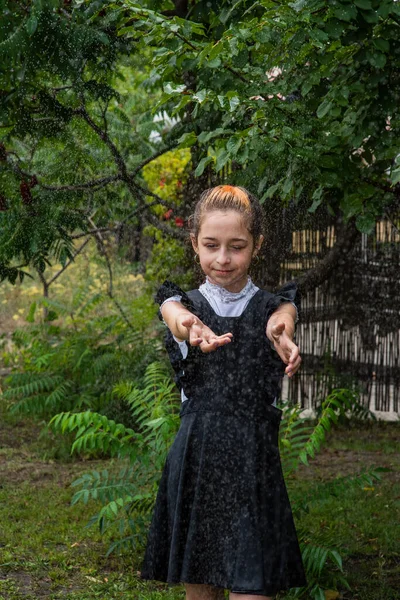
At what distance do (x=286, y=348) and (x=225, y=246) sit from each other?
0.48 m

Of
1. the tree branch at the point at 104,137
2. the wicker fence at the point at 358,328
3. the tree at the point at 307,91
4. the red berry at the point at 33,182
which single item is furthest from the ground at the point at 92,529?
the tree branch at the point at 104,137

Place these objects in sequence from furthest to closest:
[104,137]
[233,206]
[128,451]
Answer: [104,137]
[128,451]
[233,206]

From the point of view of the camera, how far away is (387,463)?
23.0 ft

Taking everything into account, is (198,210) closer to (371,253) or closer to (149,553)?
(149,553)

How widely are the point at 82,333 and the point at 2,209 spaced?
3411 millimetres

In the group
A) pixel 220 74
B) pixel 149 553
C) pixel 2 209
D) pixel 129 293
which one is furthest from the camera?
pixel 129 293

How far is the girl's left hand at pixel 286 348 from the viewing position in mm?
2803

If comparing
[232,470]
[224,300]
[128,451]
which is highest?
[224,300]

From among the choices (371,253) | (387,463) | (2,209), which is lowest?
(387,463)

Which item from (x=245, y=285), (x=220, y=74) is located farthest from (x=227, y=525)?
(x=220, y=74)

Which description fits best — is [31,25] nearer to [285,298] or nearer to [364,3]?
[364,3]

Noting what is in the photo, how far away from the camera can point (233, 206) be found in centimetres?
322

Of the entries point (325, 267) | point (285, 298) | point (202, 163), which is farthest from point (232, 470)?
point (325, 267)

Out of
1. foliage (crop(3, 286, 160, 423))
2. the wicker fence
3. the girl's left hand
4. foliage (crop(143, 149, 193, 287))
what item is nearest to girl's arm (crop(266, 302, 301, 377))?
the girl's left hand
